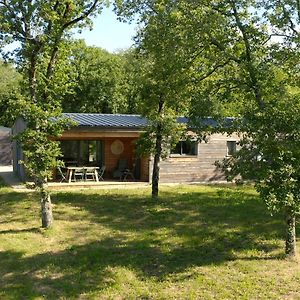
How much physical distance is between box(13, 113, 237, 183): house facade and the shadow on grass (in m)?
4.63

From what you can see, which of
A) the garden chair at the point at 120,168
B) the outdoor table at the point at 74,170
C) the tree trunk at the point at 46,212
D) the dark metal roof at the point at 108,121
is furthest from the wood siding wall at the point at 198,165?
the tree trunk at the point at 46,212

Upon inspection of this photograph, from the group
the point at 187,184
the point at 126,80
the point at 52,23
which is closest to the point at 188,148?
the point at 187,184

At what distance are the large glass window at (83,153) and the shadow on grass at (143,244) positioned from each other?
616 centimetres

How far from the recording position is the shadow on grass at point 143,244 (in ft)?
24.8

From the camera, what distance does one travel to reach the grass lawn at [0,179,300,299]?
7.12 meters

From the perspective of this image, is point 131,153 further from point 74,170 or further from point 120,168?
point 74,170

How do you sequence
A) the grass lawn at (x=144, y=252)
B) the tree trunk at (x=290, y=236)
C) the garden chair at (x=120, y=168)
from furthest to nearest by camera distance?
the garden chair at (x=120, y=168), the tree trunk at (x=290, y=236), the grass lawn at (x=144, y=252)

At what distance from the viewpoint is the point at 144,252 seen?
906 centimetres

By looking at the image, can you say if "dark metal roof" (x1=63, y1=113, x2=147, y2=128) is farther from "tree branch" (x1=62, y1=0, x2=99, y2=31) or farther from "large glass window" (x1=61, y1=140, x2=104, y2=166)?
"tree branch" (x1=62, y1=0, x2=99, y2=31)

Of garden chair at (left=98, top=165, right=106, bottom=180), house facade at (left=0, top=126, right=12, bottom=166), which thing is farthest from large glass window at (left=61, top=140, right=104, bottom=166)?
house facade at (left=0, top=126, right=12, bottom=166)

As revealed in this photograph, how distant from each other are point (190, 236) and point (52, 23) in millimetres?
6321

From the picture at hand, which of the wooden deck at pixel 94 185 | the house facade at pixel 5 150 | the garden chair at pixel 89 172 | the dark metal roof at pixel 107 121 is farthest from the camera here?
the house facade at pixel 5 150

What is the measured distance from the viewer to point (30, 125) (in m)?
9.98

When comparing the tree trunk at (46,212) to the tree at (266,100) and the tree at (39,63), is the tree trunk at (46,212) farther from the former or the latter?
the tree at (266,100)
